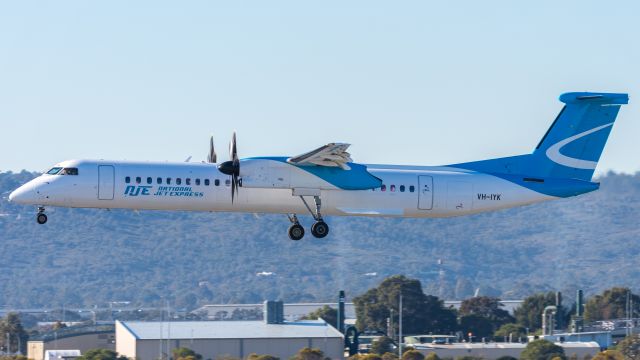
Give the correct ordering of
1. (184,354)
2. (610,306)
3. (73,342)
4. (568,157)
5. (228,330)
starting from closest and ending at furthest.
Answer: (568,157) < (184,354) < (228,330) < (73,342) < (610,306)

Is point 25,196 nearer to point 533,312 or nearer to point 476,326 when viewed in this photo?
point 476,326

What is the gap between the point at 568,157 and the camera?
A: 40.9m

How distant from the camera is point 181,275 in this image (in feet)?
563

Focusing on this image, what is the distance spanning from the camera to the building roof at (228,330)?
214ft

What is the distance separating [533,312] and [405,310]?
9834 mm

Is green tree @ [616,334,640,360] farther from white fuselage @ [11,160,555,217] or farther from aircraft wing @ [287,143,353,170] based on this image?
aircraft wing @ [287,143,353,170]

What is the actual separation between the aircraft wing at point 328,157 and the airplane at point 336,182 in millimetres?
30

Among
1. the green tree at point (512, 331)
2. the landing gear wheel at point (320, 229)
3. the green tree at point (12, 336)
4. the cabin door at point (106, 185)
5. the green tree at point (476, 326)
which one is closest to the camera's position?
the cabin door at point (106, 185)

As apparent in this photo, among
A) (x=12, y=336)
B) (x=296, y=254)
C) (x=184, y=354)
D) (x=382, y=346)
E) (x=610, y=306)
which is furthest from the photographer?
(x=296, y=254)

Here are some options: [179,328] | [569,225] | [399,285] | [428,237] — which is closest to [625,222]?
[569,225]

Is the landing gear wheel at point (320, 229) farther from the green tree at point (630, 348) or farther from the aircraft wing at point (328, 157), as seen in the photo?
the green tree at point (630, 348)

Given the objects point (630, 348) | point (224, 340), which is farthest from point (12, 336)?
point (630, 348)


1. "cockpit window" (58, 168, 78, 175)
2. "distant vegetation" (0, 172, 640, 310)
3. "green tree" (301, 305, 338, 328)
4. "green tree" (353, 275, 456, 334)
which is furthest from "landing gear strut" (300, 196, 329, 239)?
"distant vegetation" (0, 172, 640, 310)

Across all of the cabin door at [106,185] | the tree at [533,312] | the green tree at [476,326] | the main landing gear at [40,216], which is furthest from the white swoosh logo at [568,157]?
the tree at [533,312]
